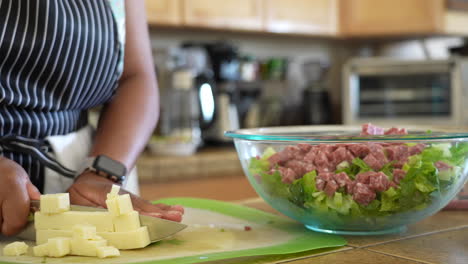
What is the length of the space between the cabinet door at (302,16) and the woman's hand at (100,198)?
84.5 inches

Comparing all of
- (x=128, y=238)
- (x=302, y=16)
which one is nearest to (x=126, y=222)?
(x=128, y=238)

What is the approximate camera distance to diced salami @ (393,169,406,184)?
725 millimetres

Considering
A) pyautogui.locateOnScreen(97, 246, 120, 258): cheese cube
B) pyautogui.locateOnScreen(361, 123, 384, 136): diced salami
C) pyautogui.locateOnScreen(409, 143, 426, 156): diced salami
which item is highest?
pyautogui.locateOnScreen(361, 123, 384, 136): diced salami

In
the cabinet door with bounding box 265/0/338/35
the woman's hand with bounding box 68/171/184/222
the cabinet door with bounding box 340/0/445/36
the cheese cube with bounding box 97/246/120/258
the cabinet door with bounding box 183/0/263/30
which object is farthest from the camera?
the cabinet door with bounding box 340/0/445/36

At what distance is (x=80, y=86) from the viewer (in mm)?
1035

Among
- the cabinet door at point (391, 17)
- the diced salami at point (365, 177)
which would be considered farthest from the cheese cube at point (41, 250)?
the cabinet door at point (391, 17)

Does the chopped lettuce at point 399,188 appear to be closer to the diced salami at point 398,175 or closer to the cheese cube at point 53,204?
the diced salami at point 398,175

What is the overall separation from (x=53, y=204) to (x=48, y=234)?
0.12 ft

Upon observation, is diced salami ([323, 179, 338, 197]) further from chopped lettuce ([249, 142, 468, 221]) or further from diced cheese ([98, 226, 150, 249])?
diced cheese ([98, 226, 150, 249])

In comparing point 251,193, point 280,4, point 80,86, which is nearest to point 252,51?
point 280,4

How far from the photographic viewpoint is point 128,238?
2.24 feet

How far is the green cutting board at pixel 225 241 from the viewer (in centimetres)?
65

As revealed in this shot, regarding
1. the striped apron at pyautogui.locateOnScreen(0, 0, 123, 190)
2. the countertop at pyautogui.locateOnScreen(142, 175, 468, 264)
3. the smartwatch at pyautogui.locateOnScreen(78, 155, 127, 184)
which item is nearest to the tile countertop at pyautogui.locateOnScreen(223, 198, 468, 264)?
the countertop at pyautogui.locateOnScreen(142, 175, 468, 264)

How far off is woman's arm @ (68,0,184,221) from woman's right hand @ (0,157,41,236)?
0.10 meters
